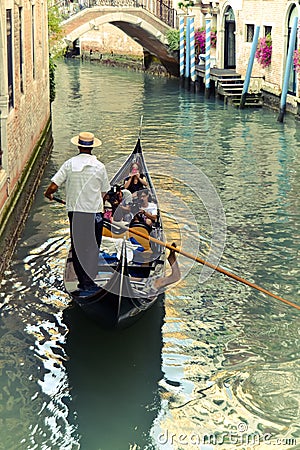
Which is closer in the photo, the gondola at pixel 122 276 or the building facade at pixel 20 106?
the gondola at pixel 122 276

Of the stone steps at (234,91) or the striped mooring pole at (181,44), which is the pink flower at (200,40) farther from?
the stone steps at (234,91)

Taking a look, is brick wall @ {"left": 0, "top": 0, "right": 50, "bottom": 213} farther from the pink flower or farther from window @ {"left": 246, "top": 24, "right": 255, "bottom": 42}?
the pink flower

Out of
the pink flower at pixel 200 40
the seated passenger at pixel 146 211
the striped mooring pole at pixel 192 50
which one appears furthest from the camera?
the pink flower at pixel 200 40

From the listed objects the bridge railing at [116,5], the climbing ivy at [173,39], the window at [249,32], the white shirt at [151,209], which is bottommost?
the white shirt at [151,209]

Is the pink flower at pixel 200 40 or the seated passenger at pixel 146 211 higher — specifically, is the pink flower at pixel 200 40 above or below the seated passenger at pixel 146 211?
above

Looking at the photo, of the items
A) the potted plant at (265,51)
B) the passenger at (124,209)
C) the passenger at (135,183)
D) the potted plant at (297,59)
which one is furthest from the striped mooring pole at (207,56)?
the passenger at (124,209)

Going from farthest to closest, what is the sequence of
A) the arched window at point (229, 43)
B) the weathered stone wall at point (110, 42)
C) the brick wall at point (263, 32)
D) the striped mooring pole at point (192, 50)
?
the weathered stone wall at point (110, 42)
the arched window at point (229, 43)
the striped mooring pole at point (192, 50)
the brick wall at point (263, 32)

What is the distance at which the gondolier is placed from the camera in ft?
12.8

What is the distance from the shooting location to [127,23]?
16062mm

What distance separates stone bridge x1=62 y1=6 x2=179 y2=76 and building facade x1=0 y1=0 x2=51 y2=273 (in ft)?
22.5

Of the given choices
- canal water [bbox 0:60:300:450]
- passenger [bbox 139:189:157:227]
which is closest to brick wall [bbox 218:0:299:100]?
canal water [bbox 0:60:300:450]

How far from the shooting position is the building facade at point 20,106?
5285 millimetres

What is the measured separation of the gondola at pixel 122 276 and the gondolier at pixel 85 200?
0.05m

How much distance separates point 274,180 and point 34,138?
199 cm
